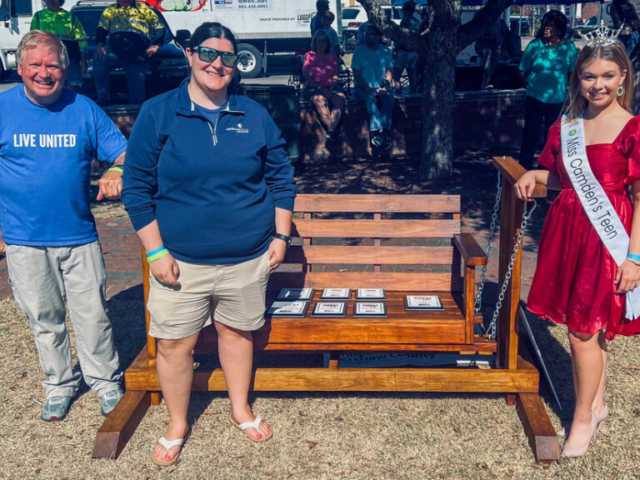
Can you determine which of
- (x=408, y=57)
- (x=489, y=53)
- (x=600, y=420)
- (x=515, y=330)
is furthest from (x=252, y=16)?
(x=600, y=420)

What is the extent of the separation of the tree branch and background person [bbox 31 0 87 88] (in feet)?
17.9

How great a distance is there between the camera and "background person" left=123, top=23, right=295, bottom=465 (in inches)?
124

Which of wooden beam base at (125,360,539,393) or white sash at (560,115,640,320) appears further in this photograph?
wooden beam base at (125,360,539,393)

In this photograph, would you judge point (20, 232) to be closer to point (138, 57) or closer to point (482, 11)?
point (482, 11)

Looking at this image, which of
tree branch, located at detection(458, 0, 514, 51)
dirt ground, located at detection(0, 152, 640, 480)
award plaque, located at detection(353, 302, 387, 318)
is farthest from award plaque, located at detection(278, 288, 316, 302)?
tree branch, located at detection(458, 0, 514, 51)

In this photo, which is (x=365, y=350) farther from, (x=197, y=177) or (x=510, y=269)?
(x=197, y=177)

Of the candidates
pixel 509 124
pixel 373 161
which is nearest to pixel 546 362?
pixel 373 161

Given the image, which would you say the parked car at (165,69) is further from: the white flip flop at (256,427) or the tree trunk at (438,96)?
the white flip flop at (256,427)

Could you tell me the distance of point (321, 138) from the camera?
Answer: 1020cm

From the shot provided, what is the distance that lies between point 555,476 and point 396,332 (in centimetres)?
103

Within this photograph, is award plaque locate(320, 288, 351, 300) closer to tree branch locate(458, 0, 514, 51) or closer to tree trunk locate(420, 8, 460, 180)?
tree trunk locate(420, 8, 460, 180)

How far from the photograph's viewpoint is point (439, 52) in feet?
28.5

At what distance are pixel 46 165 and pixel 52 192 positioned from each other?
5.3 inches

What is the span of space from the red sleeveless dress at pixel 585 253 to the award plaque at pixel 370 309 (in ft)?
2.74
